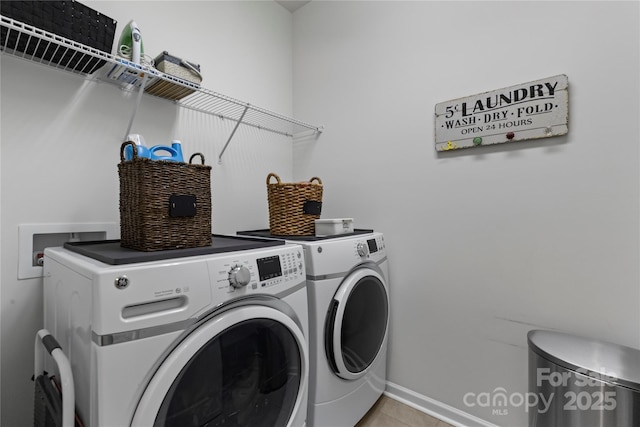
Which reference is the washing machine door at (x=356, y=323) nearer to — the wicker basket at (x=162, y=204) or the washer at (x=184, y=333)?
the washer at (x=184, y=333)

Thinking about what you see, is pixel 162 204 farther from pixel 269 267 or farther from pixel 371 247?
pixel 371 247

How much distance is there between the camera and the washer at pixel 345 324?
46.6 inches

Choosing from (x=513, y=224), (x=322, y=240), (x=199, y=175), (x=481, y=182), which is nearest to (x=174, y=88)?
(x=199, y=175)

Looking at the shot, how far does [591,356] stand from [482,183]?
75cm

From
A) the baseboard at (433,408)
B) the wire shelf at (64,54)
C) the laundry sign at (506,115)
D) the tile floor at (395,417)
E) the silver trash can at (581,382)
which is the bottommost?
the tile floor at (395,417)

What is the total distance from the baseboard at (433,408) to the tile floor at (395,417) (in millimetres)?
22

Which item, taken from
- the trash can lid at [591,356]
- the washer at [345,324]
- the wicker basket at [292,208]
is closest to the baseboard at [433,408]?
the washer at [345,324]

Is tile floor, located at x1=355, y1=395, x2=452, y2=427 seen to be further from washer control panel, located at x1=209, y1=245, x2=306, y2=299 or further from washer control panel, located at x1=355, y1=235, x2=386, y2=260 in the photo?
washer control panel, located at x1=209, y1=245, x2=306, y2=299

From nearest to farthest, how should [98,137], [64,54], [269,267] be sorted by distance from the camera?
[269,267] → [64,54] → [98,137]

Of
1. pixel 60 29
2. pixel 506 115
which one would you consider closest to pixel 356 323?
pixel 506 115

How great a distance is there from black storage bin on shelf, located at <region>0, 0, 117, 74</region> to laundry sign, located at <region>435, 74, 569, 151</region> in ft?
4.73

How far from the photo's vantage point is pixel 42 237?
1.13 meters

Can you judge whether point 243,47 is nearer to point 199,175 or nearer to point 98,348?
point 199,175

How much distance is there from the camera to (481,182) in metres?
1.41
